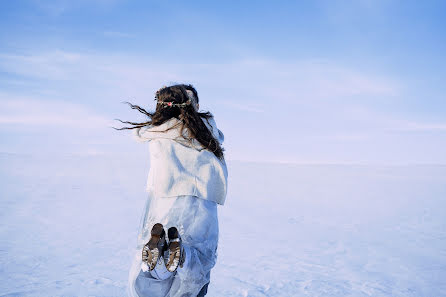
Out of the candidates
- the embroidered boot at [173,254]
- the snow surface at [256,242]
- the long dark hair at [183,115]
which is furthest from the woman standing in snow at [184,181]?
the snow surface at [256,242]

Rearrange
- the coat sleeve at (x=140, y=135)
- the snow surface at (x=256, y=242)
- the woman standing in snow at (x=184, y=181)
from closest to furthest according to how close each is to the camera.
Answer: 1. the woman standing in snow at (x=184, y=181)
2. the coat sleeve at (x=140, y=135)
3. the snow surface at (x=256, y=242)

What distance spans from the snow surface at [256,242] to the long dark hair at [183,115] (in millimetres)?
2187

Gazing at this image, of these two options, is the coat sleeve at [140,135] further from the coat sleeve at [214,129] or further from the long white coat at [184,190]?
the coat sleeve at [214,129]

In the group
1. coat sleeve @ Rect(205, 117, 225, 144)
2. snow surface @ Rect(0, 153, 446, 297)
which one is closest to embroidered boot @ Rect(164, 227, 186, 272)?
coat sleeve @ Rect(205, 117, 225, 144)

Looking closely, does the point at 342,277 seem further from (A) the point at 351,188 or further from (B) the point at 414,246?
(A) the point at 351,188

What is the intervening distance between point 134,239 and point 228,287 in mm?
2427

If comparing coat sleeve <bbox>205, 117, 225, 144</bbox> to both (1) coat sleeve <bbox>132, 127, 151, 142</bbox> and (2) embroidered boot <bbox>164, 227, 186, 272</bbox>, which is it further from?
(2) embroidered boot <bbox>164, 227, 186, 272</bbox>

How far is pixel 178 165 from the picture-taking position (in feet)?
7.72

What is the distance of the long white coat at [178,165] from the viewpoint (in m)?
2.34

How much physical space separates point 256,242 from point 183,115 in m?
4.35

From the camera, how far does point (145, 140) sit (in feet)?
7.97

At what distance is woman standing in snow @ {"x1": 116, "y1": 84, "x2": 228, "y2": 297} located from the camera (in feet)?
7.54

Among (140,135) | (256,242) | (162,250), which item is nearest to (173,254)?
(162,250)

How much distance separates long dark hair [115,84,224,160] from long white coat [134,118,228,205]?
1.5 inches
